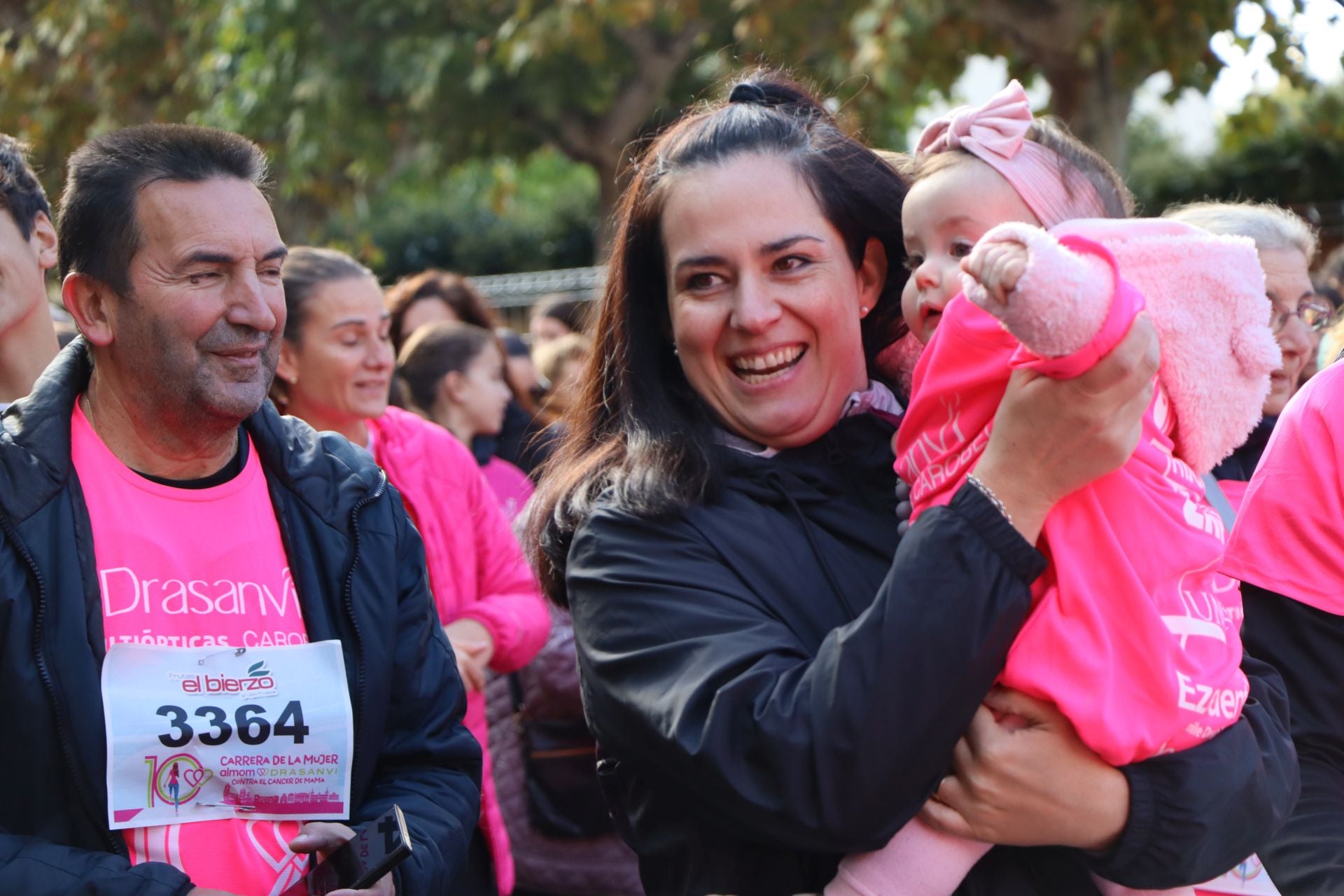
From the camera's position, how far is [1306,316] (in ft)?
12.3

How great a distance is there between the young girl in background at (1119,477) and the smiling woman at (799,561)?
0.06m

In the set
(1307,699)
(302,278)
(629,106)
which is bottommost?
(1307,699)

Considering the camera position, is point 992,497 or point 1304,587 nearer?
point 992,497

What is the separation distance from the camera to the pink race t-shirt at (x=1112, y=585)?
185 centimetres

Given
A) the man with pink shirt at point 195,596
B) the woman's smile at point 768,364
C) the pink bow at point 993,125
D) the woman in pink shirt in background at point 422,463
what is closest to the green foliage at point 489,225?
the woman in pink shirt in background at point 422,463

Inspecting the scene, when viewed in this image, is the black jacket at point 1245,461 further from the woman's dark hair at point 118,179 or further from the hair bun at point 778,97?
the woman's dark hair at point 118,179

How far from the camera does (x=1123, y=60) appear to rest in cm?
927

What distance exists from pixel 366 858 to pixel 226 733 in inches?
12.7

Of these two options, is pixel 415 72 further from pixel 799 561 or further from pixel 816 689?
pixel 816 689

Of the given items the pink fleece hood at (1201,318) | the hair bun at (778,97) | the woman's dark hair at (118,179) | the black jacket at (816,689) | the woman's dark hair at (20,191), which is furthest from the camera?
the woman's dark hair at (20,191)

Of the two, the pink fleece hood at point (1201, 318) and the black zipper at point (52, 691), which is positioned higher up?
the pink fleece hood at point (1201, 318)

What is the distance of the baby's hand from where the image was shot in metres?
1.63

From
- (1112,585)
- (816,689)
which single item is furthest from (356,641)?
(1112,585)

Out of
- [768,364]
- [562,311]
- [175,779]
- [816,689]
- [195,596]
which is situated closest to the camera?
[816,689]
